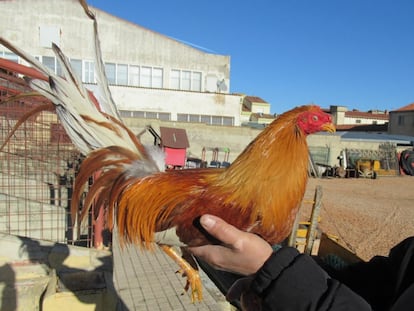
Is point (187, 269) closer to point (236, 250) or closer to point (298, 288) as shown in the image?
point (236, 250)

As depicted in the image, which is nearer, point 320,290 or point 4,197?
point 320,290

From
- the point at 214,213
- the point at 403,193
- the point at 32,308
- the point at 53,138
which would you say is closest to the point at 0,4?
the point at 53,138

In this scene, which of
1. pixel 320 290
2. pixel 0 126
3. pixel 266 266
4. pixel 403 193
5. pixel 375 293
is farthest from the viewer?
pixel 403 193

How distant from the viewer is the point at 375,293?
1718 mm

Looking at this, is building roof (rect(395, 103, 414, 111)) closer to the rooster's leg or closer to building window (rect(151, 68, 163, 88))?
building window (rect(151, 68, 163, 88))

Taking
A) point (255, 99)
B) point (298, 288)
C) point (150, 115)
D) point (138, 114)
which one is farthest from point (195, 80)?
point (255, 99)

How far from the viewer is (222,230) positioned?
4.75 feet

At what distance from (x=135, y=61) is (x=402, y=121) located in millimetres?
34270

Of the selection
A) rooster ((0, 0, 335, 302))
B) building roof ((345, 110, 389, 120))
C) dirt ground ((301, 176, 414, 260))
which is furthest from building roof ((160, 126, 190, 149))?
building roof ((345, 110, 389, 120))

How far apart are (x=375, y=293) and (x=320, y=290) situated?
891 millimetres

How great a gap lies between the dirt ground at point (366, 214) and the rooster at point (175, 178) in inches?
225

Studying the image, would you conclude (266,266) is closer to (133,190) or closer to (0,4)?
(133,190)

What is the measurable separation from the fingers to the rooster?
0.23m

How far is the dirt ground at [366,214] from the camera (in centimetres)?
795
